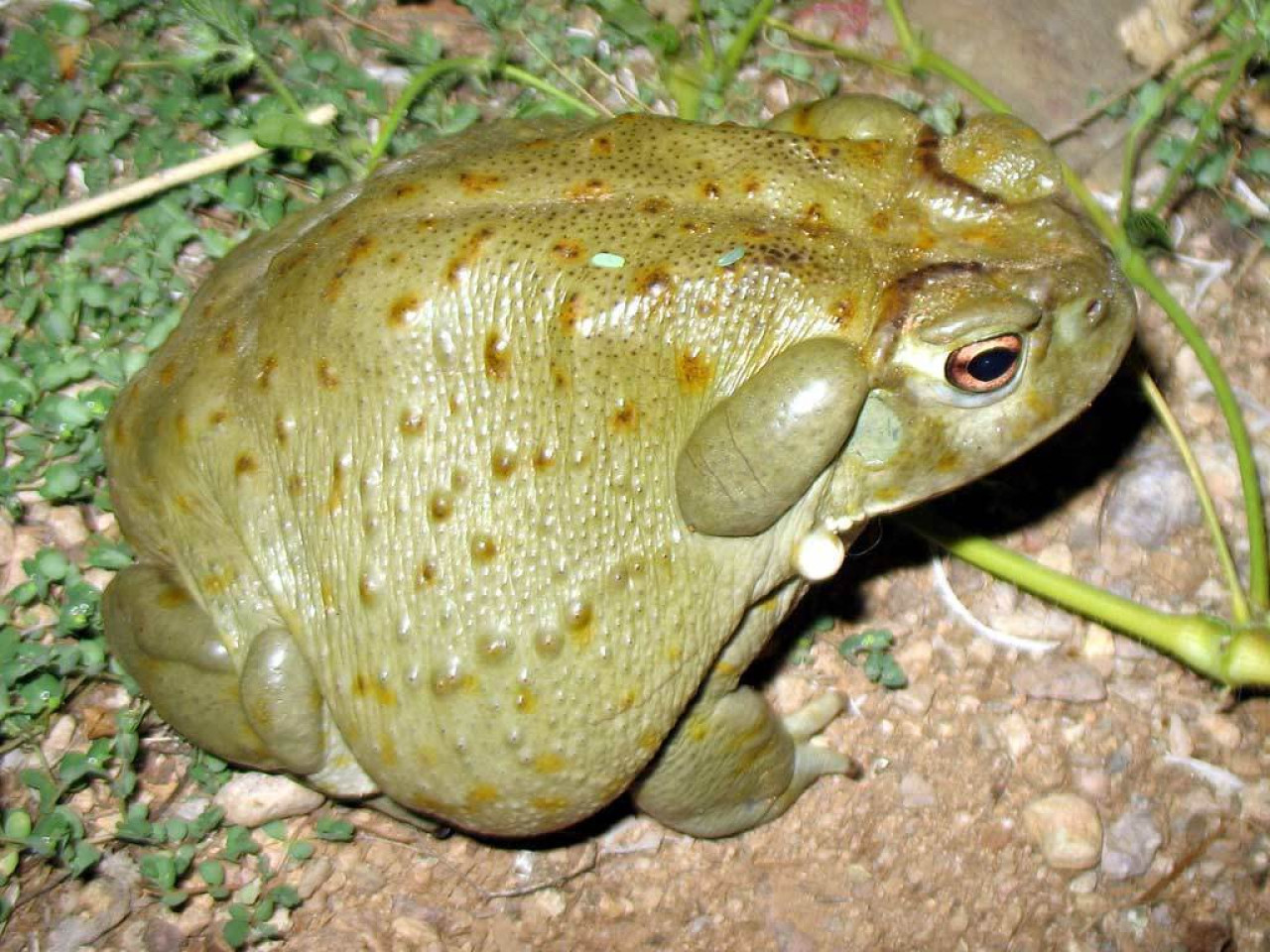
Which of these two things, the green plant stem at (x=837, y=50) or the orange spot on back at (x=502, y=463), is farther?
the green plant stem at (x=837, y=50)

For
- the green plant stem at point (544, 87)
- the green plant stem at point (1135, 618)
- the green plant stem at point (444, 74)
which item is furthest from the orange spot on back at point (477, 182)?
the green plant stem at point (1135, 618)

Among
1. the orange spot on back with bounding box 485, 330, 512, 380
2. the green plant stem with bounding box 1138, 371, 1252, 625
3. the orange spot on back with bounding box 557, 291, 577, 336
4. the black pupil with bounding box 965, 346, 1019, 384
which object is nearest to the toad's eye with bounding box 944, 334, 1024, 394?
the black pupil with bounding box 965, 346, 1019, 384

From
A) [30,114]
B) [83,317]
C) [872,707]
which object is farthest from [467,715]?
[30,114]

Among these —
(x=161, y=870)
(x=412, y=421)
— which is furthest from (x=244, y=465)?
(x=161, y=870)

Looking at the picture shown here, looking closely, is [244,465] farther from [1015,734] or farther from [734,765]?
[1015,734]

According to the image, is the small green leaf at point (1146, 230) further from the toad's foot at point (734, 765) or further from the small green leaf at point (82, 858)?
the small green leaf at point (82, 858)

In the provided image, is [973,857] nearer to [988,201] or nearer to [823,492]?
[823,492]
